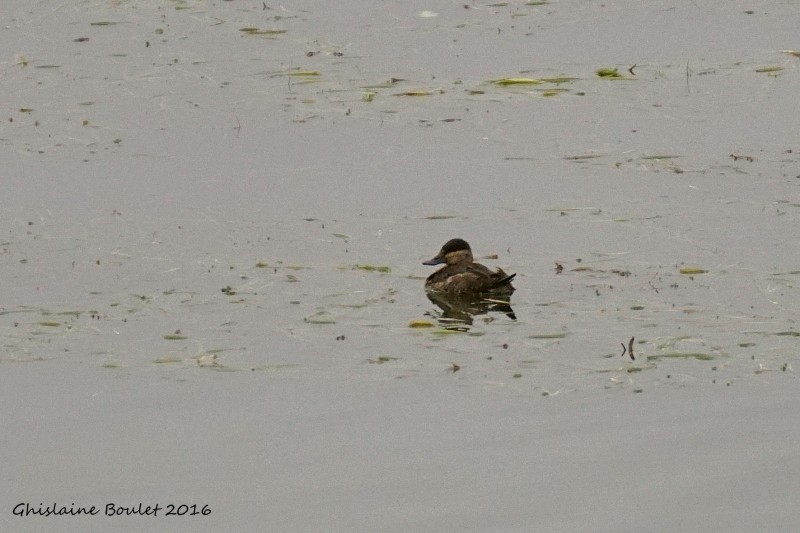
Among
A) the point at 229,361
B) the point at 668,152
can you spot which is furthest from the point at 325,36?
the point at 229,361

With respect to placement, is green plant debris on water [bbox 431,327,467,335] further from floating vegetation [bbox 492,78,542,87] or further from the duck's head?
floating vegetation [bbox 492,78,542,87]

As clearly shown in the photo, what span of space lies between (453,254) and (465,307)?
2.12 feet

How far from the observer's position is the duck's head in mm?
15711

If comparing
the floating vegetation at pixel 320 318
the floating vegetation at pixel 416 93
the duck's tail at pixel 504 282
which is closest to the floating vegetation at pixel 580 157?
the floating vegetation at pixel 416 93

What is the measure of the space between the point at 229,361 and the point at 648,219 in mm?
5617

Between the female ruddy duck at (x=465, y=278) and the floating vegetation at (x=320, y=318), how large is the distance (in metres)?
1.43

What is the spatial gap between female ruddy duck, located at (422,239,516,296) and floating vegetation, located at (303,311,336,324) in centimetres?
143

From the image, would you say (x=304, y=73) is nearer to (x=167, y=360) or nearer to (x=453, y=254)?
(x=453, y=254)

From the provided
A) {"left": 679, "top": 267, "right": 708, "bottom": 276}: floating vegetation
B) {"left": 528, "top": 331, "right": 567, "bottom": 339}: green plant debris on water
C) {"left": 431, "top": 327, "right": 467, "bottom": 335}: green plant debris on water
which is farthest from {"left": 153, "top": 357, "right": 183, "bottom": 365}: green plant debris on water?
{"left": 679, "top": 267, "right": 708, "bottom": 276}: floating vegetation

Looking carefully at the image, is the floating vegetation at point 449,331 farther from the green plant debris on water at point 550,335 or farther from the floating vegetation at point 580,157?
the floating vegetation at point 580,157

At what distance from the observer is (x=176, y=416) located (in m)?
12.0

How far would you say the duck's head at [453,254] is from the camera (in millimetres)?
15711

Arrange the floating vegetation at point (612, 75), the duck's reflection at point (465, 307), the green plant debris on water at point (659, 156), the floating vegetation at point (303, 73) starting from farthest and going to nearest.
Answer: the floating vegetation at point (303, 73) → the floating vegetation at point (612, 75) → the green plant debris on water at point (659, 156) → the duck's reflection at point (465, 307)

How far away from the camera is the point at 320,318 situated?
46.3 feet
